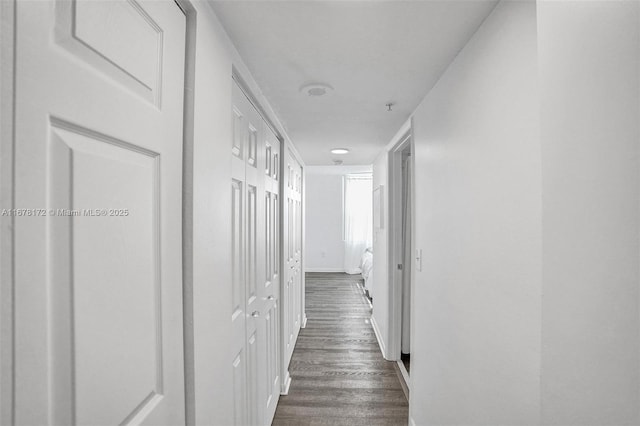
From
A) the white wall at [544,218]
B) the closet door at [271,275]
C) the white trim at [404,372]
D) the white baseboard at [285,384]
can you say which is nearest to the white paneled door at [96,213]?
the white wall at [544,218]

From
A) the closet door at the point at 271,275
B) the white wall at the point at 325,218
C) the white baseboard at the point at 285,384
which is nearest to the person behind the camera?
the closet door at the point at 271,275

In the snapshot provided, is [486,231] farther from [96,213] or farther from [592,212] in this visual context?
[96,213]

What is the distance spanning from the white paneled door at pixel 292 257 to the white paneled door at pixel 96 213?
1976 mm

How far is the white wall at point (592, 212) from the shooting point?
0.65m

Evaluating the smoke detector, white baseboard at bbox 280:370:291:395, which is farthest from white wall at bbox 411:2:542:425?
the smoke detector

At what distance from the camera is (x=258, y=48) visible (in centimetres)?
139

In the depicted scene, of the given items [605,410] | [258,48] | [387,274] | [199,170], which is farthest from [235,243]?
[387,274]

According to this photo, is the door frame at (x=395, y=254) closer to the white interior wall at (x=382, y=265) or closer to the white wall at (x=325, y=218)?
the white interior wall at (x=382, y=265)

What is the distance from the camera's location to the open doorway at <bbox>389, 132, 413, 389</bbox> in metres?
3.37

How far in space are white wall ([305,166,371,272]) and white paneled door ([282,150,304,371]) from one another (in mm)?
4134

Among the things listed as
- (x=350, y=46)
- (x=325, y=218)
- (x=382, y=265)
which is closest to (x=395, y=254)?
(x=382, y=265)

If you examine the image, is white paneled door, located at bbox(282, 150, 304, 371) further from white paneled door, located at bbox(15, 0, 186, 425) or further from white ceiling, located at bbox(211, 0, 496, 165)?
white paneled door, located at bbox(15, 0, 186, 425)

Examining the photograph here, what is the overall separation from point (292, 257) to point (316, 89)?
6.54 feet

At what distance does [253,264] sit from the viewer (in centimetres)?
182
